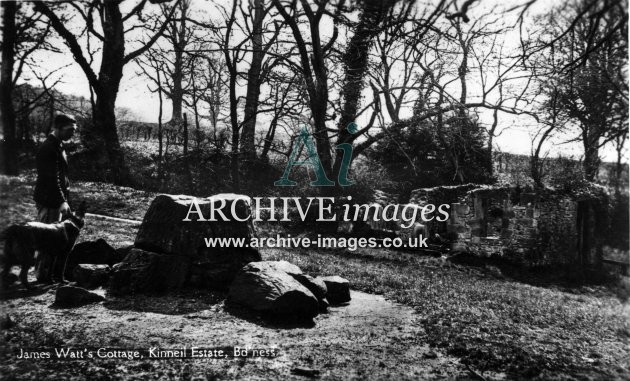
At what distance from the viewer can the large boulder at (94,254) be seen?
600cm

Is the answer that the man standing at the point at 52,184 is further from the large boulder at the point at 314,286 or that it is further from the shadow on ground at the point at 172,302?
the large boulder at the point at 314,286

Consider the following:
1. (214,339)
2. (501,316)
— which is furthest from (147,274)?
(501,316)

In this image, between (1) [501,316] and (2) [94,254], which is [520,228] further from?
(2) [94,254]

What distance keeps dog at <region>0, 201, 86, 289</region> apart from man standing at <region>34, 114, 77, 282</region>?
19 centimetres

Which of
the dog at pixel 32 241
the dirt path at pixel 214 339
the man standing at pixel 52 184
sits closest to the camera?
the dirt path at pixel 214 339

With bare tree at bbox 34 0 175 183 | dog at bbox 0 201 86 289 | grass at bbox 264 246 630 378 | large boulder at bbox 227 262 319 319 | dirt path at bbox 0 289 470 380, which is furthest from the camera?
bare tree at bbox 34 0 175 183

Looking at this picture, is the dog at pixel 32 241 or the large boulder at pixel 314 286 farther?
the large boulder at pixel 314 286

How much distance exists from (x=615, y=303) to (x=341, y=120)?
26.7 feet

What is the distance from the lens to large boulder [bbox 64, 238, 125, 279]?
6004 millimetres

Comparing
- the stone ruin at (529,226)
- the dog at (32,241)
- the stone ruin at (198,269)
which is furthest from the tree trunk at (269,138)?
the dog at (32,241)

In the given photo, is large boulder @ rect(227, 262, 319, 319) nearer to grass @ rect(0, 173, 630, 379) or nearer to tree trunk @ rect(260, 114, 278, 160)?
grass @ rect(0, 173, 630, 379)

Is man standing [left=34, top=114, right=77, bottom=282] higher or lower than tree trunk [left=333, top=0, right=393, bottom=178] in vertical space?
lower

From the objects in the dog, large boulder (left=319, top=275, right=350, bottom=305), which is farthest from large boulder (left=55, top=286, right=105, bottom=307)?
large boulder (left=319, top=275, right=350, bottom=305)

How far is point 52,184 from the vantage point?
5.24 metres
